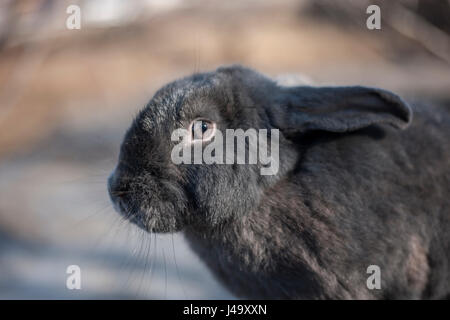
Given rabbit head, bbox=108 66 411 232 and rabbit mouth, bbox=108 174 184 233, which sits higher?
rabbit head, bbox=108 66 411 232

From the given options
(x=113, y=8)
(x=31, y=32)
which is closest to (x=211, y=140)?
(x=31, y=32)

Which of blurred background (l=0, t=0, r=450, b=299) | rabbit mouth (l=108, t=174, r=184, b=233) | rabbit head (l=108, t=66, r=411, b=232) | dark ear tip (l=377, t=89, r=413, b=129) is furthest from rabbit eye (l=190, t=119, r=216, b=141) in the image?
dark ear tip (l=377, t=89, r=413, b=129)

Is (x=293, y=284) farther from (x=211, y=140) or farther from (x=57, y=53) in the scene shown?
(x=57, y=53)

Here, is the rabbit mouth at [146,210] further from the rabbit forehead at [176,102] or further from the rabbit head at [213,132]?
the rabbit forehead at [176,102]

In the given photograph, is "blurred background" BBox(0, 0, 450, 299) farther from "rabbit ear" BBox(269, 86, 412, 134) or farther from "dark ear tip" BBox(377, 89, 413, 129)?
"dark ear tip" BBox(377, 89, 413, 129)

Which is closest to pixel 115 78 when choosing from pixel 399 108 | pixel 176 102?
pixel 176 102

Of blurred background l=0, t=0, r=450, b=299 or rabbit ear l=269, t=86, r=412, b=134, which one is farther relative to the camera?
blurred background l=0, t=0, r=450, b=299

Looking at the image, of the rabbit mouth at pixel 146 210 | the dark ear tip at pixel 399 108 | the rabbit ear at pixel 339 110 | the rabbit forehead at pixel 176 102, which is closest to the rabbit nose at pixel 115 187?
the rabbit mouth at pixel 146 210

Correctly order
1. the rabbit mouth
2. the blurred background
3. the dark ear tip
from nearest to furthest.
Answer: the rabbit mouth → the dark ear tip → the blurred background
